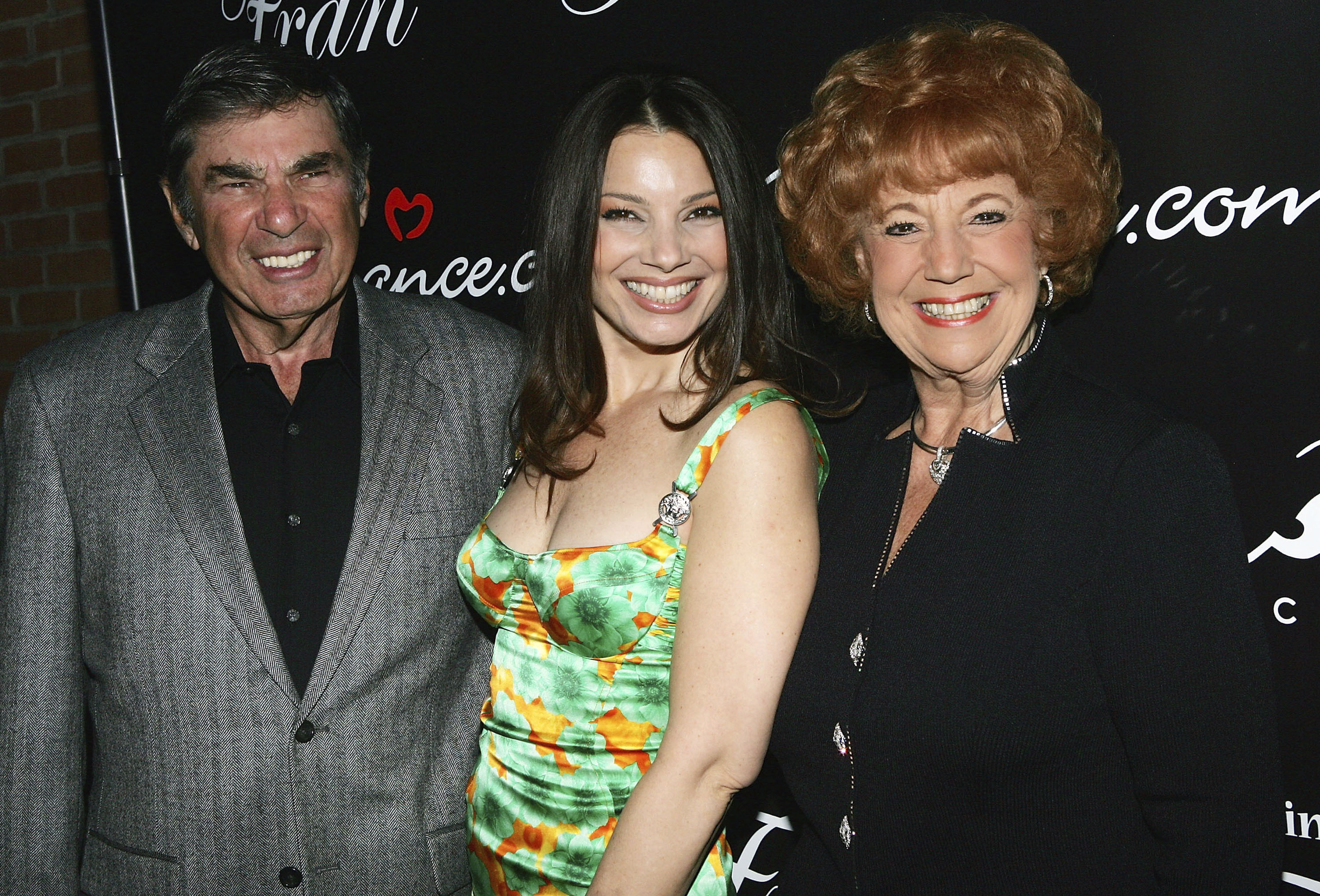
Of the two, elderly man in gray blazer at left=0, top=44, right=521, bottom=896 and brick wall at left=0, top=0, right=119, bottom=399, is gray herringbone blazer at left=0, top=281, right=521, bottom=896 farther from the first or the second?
brick wall at left=0, top=0, right=119, bottom=399

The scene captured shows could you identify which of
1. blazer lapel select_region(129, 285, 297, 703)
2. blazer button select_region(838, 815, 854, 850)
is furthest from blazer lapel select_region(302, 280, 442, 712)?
blazer button select_region(838, 815, 854, 850)

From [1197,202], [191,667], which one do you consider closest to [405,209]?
[191,667]

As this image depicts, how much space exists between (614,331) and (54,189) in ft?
9.02

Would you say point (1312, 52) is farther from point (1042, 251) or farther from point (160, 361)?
point (160, 361)

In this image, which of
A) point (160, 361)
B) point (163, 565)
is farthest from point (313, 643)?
point (160, 361)

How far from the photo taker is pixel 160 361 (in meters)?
1.92

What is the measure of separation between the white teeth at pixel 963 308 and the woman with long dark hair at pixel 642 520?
0.28 m

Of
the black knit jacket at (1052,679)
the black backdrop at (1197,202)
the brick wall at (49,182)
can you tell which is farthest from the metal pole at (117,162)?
the black knit jacket at (1052,679)

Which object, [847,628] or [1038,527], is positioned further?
[847,628]

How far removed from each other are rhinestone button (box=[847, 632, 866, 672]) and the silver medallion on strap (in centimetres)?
32

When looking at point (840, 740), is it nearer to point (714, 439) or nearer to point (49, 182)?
point (714, 439)

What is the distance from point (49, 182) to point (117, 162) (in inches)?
32.2

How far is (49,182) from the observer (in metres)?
3.66

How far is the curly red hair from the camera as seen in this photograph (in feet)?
5.14
